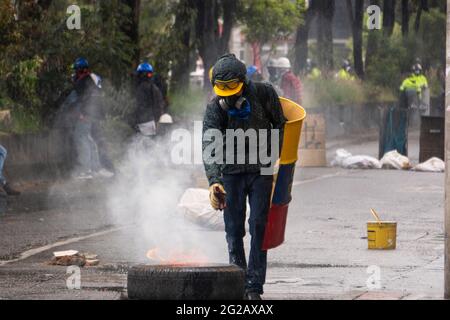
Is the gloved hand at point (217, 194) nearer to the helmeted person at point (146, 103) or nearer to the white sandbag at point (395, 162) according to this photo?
the helmeted person at point (146, 103)

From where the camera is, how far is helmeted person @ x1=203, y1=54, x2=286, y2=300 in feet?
32.7

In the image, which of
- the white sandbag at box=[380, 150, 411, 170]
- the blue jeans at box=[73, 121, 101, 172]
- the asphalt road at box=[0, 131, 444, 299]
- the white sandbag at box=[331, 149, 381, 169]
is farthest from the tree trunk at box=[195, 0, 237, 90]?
the asphalt road at box=[0, 131, 444, 299]

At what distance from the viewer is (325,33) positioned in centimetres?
3681

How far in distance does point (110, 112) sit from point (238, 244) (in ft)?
47.6

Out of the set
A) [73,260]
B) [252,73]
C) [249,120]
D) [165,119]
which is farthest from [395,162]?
[249,120]

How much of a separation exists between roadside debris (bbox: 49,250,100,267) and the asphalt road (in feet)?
0.43

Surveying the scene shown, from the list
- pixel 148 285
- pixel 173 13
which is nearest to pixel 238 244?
pixel 148 285

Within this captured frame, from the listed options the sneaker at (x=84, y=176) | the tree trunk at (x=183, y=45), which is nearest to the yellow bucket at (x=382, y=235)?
the sneaker at (x=84, y=176)

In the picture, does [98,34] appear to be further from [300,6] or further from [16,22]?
[300,6]

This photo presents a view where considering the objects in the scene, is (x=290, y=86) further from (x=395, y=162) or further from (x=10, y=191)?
(x=10, y=191)

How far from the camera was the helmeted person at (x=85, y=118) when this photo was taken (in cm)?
2141

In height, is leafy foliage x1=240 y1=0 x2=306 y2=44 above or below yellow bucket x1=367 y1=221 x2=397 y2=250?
below

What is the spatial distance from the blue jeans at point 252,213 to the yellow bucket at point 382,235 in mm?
3177

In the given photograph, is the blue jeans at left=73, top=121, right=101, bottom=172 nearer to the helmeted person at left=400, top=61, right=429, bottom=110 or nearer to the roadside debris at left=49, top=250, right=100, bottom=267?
the roadside debris at left=49, top=250, right=100, bottom=267
